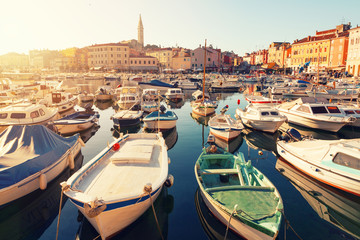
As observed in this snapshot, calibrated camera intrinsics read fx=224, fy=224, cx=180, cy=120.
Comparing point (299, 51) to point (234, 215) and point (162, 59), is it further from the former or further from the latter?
point (234, 215)

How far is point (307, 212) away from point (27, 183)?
13.1 m

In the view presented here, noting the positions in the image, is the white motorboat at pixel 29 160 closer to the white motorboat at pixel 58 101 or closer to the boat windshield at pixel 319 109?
the white motorboat at pixel 58 101

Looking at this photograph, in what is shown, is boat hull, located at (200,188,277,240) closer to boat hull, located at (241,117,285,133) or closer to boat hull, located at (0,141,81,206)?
boat hull, located at (0,141,81,206)

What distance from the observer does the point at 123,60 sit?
375 feet

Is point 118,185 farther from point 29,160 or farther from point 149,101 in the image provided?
point 149,101

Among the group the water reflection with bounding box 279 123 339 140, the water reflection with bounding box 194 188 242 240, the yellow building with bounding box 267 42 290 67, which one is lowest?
the water reflection with bounding box 194 188 242 240

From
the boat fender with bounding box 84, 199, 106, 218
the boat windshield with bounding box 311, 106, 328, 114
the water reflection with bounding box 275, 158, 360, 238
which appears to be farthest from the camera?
the boat windshield with bounding box 311, 106, 328, 114

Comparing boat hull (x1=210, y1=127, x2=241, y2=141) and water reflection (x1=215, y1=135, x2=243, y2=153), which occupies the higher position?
boat hull (x1=210, y1=127, x2=241, y2=141)

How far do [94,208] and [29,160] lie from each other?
6.18 m

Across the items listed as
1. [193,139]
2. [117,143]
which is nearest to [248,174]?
[117,143]

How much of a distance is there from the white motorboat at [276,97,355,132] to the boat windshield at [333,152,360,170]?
1158 cm

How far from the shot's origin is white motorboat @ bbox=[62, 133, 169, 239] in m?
7.47

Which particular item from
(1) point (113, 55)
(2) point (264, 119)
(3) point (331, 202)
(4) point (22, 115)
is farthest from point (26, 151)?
A: (1) point (113, 55)

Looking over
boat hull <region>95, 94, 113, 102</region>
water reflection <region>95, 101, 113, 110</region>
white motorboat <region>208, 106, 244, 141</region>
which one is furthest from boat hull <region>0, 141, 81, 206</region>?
boat hull <region>95, 94, 113, 102</region>
